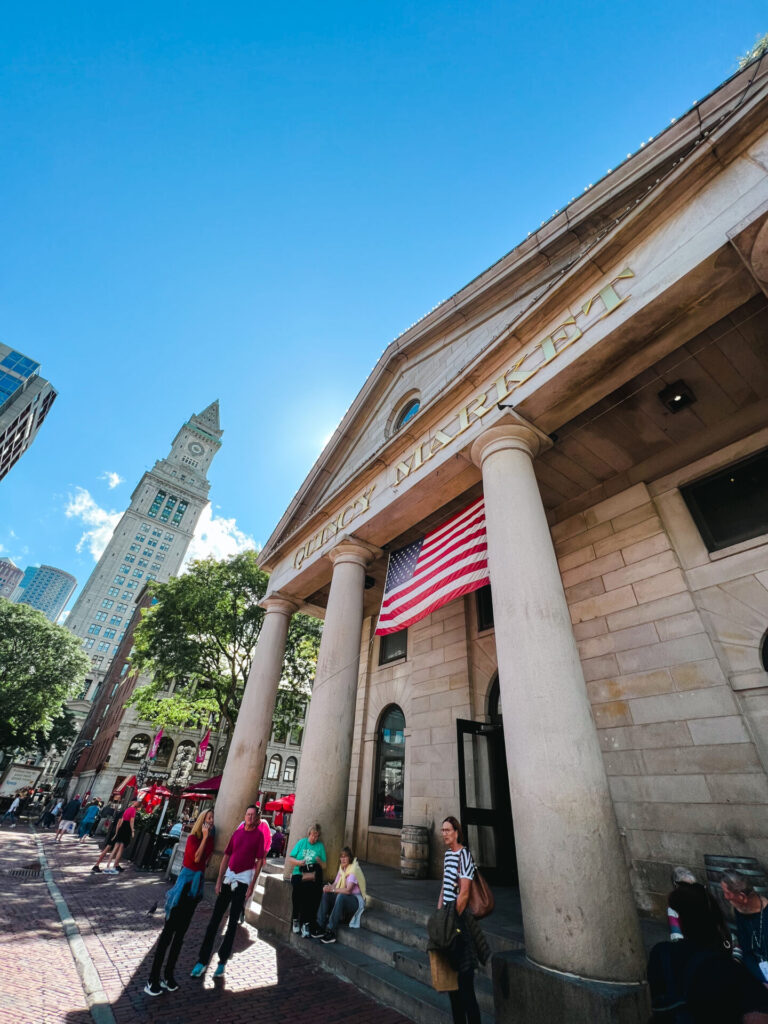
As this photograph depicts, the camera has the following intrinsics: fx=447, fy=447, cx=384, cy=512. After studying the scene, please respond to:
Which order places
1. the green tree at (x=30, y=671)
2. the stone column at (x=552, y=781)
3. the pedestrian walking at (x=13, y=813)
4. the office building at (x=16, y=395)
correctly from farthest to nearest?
the office building at (x=16, y=395) < the green tree at (x=30, y=671) < the pedestrian walking at (x=13, y=813) < the stone column at (x=552, y=781)

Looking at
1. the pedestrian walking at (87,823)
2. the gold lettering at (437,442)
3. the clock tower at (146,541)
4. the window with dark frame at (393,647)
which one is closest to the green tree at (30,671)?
the pedestrian walking at (87,823)

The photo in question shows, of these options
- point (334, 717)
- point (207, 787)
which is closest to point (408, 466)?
point (334, 717)

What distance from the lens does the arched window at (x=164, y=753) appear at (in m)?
40.0

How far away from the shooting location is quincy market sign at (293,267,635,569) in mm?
6109

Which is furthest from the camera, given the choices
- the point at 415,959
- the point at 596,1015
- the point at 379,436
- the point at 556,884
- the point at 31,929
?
the point at 379,436

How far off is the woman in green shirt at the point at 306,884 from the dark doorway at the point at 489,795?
2858 millimetres

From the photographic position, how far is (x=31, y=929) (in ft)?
19.6

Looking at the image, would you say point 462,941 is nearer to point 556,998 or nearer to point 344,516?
point 556,998

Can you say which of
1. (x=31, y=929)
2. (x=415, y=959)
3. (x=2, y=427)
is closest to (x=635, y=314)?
(x=415, y=959)

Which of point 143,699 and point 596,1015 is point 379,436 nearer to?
point 596,1015

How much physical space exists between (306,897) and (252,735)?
4.32m

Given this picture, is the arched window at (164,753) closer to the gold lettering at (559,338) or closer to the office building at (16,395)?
the gold lettering at (559,338)

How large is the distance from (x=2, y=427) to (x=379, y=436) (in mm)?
69361

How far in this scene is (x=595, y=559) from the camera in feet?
28.1
